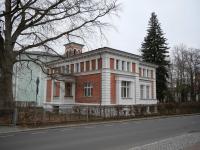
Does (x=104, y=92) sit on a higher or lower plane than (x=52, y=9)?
lower

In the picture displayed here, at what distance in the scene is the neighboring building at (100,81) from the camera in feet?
114

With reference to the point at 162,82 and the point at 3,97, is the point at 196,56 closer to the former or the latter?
the point at 162,82

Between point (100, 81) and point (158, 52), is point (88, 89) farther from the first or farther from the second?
point (158, 52)

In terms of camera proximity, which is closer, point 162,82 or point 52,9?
point 52,9

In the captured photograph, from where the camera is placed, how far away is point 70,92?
133 ft

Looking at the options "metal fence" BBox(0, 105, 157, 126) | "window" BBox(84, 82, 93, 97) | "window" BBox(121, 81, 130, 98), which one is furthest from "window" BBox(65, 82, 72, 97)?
"metal fence" BBox(0, 105, 157, 126)

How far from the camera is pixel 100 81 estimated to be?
35188mm

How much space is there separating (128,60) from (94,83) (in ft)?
20.4

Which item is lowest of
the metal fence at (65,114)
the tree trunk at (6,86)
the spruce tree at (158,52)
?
the metal fence at (65,114)

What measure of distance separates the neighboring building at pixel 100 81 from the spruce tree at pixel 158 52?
8067mm

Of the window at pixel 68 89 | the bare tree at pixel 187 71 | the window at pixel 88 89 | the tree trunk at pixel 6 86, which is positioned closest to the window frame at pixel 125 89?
the window at pixel 88 89

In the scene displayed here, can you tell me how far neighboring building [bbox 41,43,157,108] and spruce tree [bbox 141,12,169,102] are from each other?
8067mm

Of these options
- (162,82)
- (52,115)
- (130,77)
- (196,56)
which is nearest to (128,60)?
(130,77)

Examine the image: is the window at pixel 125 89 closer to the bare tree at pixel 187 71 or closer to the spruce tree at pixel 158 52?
the spruce tree at pixel 158 52
